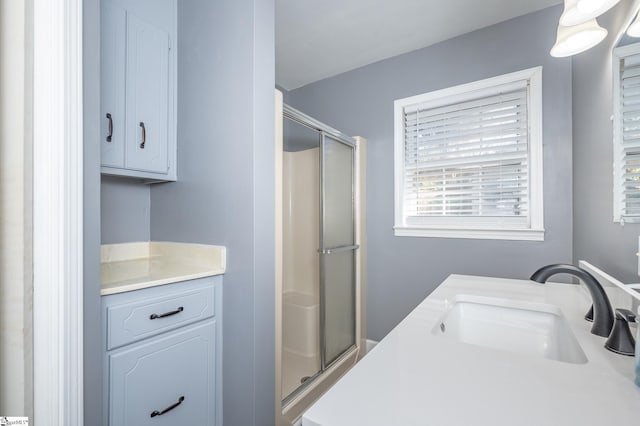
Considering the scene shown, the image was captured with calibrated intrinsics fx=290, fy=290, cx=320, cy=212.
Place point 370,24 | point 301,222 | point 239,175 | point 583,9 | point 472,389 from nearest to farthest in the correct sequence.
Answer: point 472,389
point 583,9
point 239,175
point 370,24
point 301,222

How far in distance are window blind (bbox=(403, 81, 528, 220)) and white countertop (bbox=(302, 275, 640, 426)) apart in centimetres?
143

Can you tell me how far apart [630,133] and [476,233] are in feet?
3.89

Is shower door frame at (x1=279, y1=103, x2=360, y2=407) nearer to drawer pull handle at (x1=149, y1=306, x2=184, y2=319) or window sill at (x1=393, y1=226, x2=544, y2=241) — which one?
window sill at (x1=393, y1=226, x2=544, y2=241)

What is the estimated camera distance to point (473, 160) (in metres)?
2.11

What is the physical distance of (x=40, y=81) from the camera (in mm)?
852

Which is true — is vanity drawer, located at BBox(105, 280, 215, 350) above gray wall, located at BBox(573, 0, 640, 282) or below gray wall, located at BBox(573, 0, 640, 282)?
below

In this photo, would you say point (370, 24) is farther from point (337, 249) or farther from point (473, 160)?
point (337, 249)

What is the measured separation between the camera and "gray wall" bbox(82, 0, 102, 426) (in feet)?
3.24

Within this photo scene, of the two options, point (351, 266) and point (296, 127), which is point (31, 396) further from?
point (296, 127)

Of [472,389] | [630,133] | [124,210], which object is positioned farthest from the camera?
→ [124,210]

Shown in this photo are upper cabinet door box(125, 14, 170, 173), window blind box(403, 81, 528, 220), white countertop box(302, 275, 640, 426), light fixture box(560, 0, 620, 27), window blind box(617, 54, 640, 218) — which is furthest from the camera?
window blind box(403, 81, 528, 220)

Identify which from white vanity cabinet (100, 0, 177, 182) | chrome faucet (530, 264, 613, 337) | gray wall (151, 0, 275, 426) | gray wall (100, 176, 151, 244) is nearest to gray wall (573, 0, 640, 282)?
chrome faucet (530, 264, 613, 337)

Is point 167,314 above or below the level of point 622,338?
below

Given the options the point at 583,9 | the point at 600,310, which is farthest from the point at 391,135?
the point at 600,310
